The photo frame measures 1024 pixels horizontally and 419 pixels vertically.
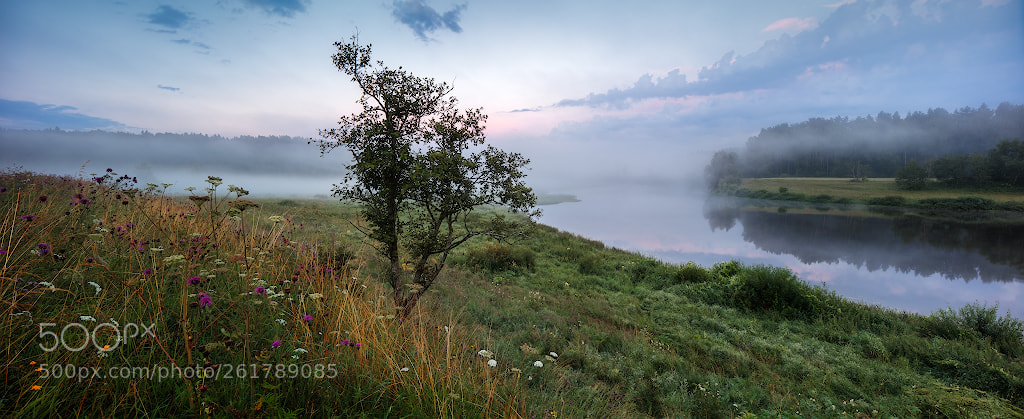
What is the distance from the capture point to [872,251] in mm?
33719

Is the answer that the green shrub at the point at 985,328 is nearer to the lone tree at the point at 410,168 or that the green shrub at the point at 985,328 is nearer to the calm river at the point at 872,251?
the calm river at the point at 872,251

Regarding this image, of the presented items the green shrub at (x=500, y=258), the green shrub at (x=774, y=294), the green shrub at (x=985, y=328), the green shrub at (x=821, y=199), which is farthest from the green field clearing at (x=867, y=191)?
the green shrub at (x=500, y=258)

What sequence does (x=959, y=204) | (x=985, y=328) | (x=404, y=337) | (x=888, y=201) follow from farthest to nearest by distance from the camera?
(x=888, y=201), (x=959, y=204), (x=985, y=328), (x=404, y=337)

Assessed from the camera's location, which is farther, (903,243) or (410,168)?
→ (903,243)

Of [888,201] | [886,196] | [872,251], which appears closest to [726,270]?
[872,251]

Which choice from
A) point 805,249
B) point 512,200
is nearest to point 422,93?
point 512,200

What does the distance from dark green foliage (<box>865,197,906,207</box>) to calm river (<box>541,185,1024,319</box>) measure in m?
22.8

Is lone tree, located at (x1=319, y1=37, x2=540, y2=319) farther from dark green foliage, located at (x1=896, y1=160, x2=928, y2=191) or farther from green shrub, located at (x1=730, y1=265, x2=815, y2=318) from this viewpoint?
dark green foliage, located at (x1=896, y1=160, x2=928, y2=191)

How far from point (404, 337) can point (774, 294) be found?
12352 millimetres

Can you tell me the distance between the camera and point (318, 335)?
3.43 metres

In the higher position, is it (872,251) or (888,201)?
(888,201)

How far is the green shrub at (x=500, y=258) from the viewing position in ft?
48.4

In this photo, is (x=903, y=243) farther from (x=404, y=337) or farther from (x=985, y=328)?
(x=404, y=337)

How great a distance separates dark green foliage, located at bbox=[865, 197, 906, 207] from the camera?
250 feet
